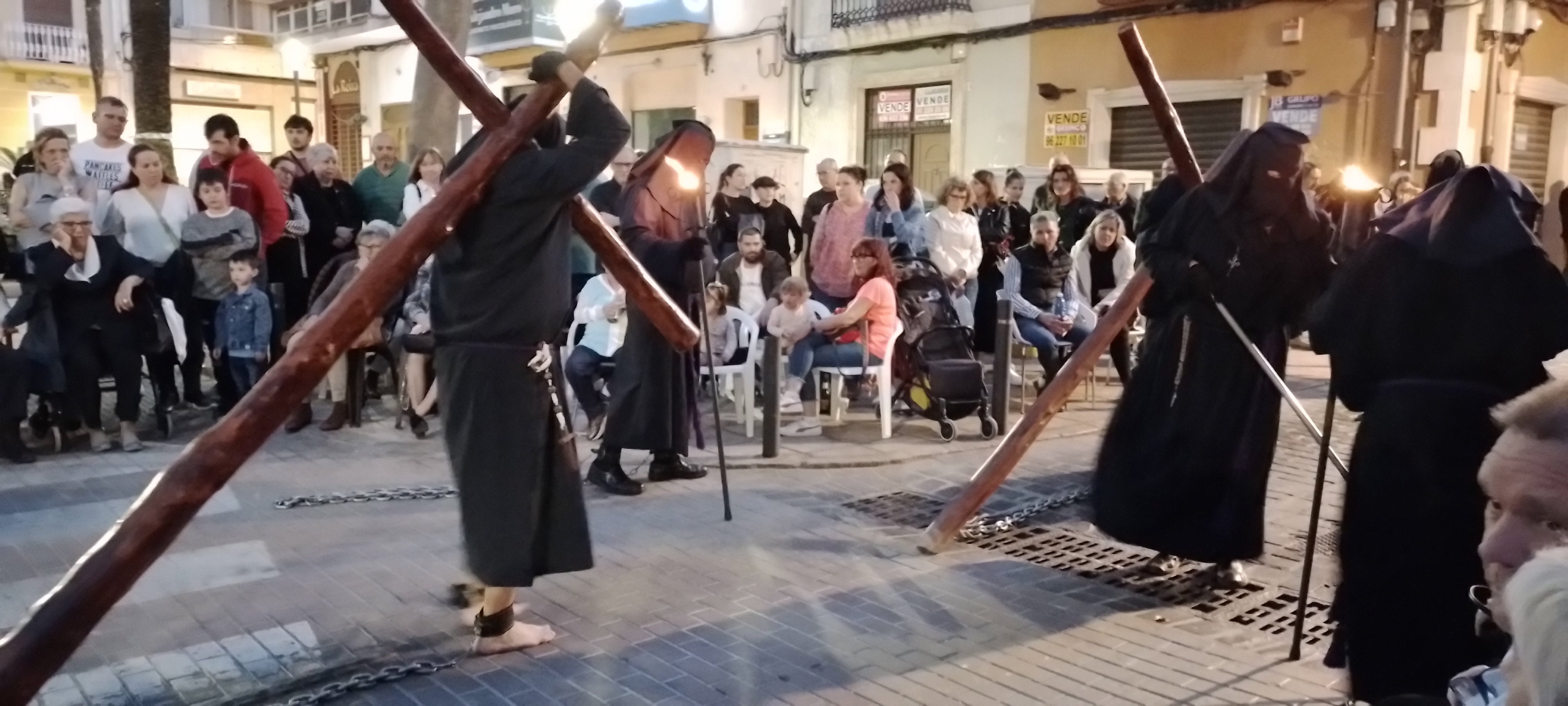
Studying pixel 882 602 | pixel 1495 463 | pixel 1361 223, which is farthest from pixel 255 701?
pixel 1361 223

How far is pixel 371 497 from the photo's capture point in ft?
20.4

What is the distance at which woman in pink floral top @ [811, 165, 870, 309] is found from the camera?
30.5ft

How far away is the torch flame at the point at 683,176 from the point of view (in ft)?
20.4

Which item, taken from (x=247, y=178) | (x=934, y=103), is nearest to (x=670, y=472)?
(x=247, y=178)

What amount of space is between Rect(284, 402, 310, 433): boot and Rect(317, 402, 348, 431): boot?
0.29ft

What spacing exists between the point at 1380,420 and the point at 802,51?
16.8 meters

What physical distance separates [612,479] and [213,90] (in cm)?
2884

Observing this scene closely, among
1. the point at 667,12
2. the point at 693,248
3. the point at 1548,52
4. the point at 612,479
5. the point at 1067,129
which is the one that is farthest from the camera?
the point at 667,12

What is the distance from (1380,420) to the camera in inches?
134

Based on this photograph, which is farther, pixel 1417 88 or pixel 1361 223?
pixel 1417 88

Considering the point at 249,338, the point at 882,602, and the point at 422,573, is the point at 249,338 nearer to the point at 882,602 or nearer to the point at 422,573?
the point at 422,573

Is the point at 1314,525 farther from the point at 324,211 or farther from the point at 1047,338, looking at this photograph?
the point at 324,211

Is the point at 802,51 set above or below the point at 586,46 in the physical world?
above

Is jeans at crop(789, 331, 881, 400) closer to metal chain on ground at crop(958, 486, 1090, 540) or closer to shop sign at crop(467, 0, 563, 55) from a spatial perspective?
metal chain on ground at crop(958, 486, 1090, 540)
